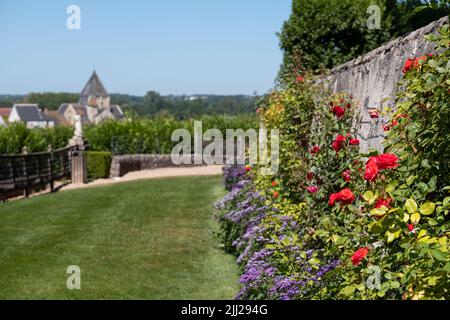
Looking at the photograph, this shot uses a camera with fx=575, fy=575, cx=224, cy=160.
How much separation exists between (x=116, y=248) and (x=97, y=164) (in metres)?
10.2

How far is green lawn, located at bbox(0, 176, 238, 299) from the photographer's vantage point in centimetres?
662

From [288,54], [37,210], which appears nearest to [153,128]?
[288,54]

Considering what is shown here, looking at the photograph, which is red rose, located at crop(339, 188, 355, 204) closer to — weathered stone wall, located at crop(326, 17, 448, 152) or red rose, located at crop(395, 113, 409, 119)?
red rose, located at crop(395, 113, 409, 119)

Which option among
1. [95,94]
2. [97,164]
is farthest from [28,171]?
[95,94]

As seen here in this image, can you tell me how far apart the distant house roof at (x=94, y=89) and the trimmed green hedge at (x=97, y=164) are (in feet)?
443

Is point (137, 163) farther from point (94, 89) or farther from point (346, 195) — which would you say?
point (94, 89)

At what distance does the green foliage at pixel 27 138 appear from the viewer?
17.5m

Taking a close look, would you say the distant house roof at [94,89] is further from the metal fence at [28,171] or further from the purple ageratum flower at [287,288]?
the purple ageratum flower at [287,288]

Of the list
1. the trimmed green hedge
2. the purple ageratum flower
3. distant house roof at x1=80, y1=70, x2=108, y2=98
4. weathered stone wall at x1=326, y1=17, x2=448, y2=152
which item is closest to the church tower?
distant house roof at x1=80, y1=70, x2=108, y2=98

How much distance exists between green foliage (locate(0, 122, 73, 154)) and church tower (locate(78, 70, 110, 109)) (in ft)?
420

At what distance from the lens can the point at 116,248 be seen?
8539 mm
